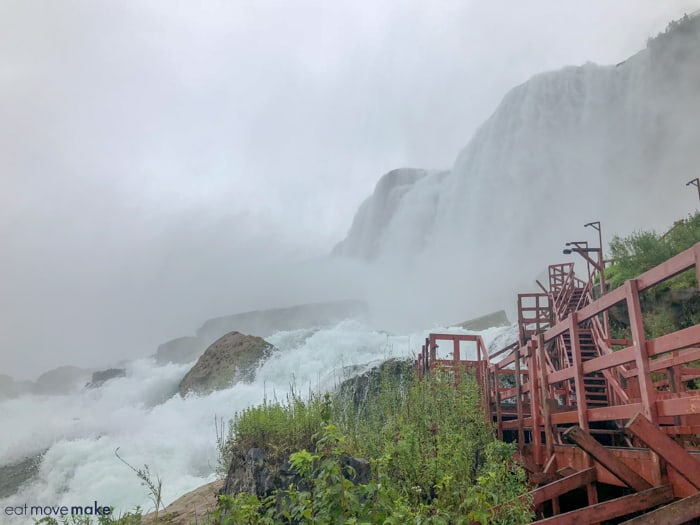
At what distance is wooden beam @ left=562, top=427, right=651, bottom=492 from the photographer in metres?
4.41

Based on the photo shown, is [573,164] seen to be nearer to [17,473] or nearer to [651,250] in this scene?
[651,250]

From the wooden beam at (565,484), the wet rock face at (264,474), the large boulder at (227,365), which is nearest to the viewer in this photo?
the wooden beam at (565,484)

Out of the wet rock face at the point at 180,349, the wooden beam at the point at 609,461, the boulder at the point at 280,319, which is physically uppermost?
the boulder at the point at 280,319

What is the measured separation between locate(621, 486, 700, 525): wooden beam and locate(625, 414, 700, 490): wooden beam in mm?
331

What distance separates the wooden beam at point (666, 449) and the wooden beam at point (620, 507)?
1.08 ft

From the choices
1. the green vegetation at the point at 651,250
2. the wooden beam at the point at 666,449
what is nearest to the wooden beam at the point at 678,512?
the wooden beam at the point at 666,449

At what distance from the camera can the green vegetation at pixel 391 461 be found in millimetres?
3326

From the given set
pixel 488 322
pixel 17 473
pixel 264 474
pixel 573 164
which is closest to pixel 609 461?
pixel 264 474

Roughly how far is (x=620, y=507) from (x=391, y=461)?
81.4 inches

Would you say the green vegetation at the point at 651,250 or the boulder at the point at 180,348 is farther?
the boulder at the point at 180,348

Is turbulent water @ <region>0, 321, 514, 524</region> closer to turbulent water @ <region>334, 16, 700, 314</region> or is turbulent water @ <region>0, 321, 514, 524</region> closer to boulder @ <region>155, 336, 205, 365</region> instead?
turbulent water @ <region>334, 16, 700, 314</region>

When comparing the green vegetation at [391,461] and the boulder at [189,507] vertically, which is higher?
the green vegetation at [391,461]

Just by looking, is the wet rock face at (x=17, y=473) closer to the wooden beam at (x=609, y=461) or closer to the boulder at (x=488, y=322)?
the wooden beam at (x=609, y=461)

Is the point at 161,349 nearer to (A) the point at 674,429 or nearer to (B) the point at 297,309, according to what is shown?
(B) the point at 297,309
